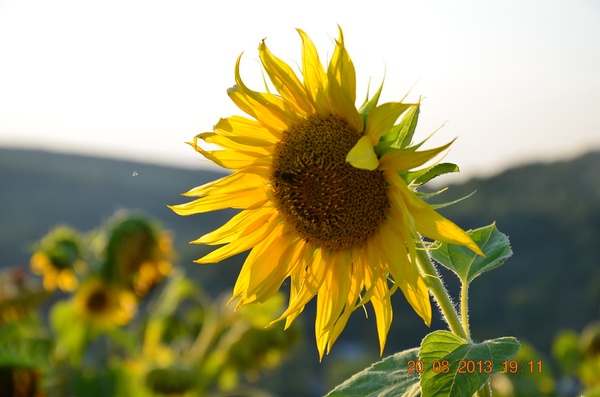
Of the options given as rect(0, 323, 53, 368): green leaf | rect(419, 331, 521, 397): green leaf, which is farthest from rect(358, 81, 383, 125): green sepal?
rect(0, 323, 53, 368): green leaf

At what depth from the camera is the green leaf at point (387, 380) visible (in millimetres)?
1035

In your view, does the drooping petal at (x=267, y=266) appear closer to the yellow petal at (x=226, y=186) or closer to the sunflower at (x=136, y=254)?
the yellow petal at (x=226, y=186)

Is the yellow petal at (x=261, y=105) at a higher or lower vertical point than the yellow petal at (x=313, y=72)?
lower

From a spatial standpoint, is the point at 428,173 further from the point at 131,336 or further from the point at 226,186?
the point at 131,336

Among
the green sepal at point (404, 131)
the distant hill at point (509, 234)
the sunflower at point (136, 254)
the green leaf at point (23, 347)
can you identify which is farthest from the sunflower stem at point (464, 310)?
the distant hill at point (509, 234)

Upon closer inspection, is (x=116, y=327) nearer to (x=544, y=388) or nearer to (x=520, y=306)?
(x=544, y=388)

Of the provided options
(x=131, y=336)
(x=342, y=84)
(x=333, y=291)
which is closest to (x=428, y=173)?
(x=342, y=84)

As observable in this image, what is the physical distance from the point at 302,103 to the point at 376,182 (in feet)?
0.56

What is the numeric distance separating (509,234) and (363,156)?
5913mm

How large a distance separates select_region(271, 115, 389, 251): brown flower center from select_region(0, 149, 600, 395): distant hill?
4.75m

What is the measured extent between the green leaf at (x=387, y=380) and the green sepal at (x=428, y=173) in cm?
26

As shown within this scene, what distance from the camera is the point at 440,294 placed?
3.37ft

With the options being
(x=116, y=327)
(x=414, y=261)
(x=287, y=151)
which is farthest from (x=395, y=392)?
(x=116, y=327)

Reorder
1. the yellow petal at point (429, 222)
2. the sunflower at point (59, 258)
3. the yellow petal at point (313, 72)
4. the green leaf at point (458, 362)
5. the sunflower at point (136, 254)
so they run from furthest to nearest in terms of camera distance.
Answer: the sunflower at point (59, 258)
the sunflower at point (136, 254)
the yellow petal at point (313, 72)
the yellow petal at point (429, 222)
the green leaf at point (458, 362)
